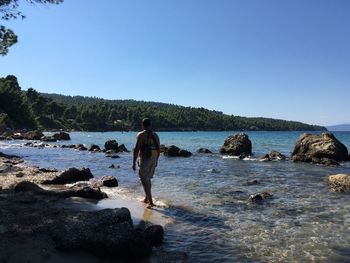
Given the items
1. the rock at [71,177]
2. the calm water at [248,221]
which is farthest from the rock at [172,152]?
the rock at [71,177]

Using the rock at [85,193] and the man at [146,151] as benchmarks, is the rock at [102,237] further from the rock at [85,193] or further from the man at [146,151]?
the rock at [85,193]

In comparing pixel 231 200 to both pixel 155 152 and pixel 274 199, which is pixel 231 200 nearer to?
pixel 274 199

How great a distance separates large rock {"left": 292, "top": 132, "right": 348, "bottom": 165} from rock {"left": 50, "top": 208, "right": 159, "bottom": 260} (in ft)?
95.3

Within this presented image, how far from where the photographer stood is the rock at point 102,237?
8820 millimetres

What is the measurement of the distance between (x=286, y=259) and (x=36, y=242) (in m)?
5.71

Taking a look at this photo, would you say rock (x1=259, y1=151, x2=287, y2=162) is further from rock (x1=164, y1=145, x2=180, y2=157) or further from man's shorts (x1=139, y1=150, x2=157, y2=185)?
man's shorts (x1=139, y1=150, x2=157, y2=185)

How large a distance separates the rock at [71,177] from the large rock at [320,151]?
21.7 m

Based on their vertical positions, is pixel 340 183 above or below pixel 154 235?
above

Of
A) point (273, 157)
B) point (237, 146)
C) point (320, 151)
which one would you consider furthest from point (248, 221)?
point (237, 146)

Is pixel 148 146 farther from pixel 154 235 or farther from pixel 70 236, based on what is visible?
pixel 70 236

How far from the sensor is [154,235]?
33.9ft

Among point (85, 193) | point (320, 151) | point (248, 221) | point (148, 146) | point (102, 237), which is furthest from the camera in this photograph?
point (320, 151)

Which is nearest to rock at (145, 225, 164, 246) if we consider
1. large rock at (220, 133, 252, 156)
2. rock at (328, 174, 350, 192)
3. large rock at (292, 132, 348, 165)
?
rock at (328, 174, 350, 192)

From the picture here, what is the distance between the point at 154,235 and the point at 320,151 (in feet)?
98.4
